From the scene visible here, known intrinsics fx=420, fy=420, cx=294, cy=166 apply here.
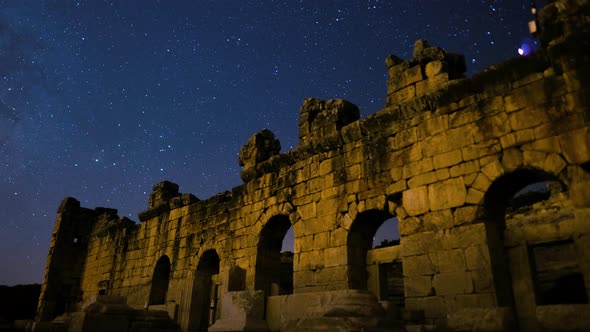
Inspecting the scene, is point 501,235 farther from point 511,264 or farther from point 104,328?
point 104,328

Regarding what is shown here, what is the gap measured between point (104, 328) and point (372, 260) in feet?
15.8

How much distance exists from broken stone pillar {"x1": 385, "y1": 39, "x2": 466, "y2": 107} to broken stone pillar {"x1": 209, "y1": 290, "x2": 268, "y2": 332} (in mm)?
3979

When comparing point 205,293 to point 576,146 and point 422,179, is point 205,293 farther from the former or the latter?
point 576,146

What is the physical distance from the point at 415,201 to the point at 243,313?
3042mm

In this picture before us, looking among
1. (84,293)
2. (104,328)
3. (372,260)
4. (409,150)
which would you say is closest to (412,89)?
(409,150)

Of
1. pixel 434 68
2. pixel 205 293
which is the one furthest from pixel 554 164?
pixel 205 293

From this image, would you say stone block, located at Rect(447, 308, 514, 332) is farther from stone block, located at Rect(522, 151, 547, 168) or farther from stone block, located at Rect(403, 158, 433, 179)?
stone block, located at Rect(403, 158, 433, 179)

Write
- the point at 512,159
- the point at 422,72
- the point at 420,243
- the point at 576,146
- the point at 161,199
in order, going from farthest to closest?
1. the point at 161,199
2. the point at 422,72
3. the point at 420,243
4. the point at 512,159
5. the point at 576,146

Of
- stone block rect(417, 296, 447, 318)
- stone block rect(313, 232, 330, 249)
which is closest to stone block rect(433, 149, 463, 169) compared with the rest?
stone block rect(417, 296, 447, 318)

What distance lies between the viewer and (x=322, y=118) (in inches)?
338

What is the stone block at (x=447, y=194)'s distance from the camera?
5.91 metres

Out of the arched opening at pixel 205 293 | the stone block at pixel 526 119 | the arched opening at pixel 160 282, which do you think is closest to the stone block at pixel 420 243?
the stone block at pixel 526 119

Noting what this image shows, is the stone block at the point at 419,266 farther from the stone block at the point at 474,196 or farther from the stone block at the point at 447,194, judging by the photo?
the stone block at the point at 474,196

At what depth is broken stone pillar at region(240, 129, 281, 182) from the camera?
995 centimetres
